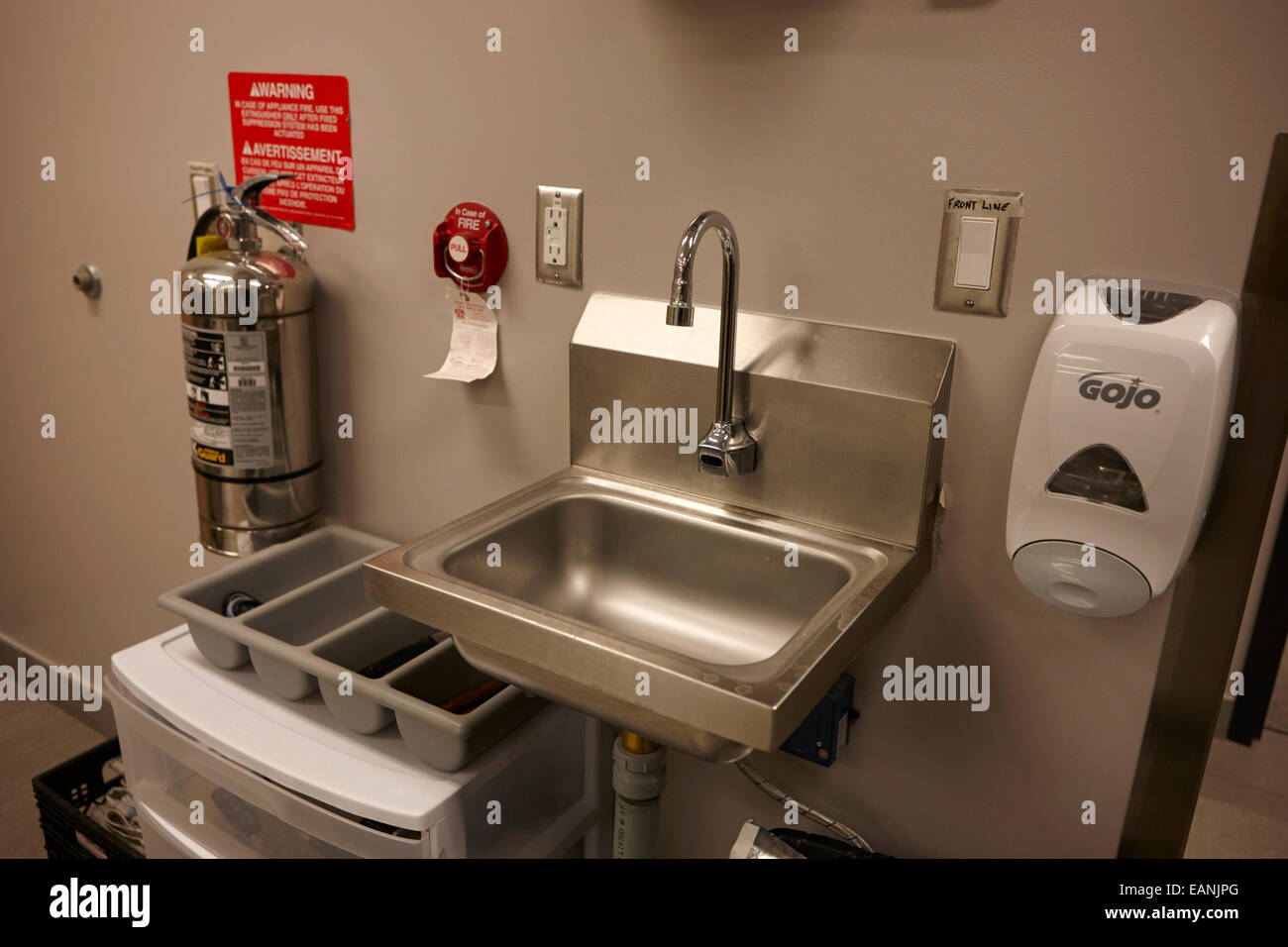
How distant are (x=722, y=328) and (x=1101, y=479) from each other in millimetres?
457

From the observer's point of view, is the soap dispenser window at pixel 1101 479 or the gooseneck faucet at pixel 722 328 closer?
the soap dispenser window at pixel 1101 479

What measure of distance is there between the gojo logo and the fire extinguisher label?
123cm

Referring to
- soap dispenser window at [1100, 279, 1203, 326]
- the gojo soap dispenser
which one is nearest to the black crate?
the gojo soap dispenser

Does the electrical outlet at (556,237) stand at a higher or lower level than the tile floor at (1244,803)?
higher

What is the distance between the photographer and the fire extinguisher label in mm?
1549

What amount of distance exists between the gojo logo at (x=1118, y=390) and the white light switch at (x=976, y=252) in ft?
0.66

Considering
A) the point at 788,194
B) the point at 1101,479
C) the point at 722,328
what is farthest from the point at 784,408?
the point at 1101,479

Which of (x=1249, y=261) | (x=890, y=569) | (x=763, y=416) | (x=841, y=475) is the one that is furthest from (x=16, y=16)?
(x=1249, y=261)

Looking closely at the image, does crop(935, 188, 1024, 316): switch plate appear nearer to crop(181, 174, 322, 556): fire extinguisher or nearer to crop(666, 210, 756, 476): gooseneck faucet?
crop(666, 210, 756, 476): gooseneck faucet

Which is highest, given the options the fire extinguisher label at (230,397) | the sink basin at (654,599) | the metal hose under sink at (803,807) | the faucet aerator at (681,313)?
the faucet aerator at (681,313)

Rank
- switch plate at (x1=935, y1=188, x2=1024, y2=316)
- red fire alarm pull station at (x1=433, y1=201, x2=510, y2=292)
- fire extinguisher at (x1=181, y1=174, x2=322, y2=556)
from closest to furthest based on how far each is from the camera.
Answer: switch plate at (x1=935, y1=188, x2=1024, y2=316) → red fire alarm pull station at (x1=433, y1=201, x2=510, y2=292) → fire extinguisher at (x1=181, y1=174, x2=322, y2=556)

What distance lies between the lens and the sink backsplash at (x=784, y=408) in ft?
3.74

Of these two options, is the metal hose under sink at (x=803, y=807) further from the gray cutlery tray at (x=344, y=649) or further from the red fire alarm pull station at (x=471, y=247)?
the red fire alarm pull station at (x=471, y=247)

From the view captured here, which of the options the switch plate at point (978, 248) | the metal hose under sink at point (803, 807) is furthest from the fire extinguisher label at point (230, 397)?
the switch plate at point (978, 248)
